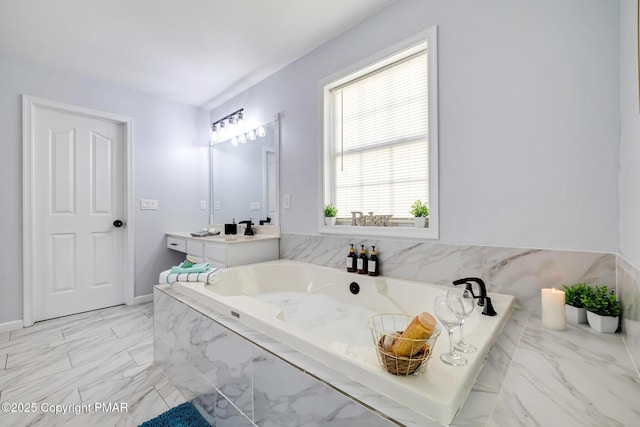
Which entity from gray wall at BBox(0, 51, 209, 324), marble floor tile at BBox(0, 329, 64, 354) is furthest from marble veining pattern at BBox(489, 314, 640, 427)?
gray wall at BBox(0, 51, 209, 324)

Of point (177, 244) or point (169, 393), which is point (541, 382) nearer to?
point (169, 393)

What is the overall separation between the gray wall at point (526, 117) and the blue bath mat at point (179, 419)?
5.31ft

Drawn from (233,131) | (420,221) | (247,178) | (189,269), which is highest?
(233,131)

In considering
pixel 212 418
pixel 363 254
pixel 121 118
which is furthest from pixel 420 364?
pixel 121 118

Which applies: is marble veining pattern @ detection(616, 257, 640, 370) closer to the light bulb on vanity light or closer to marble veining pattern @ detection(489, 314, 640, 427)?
marble veining pattern @ detection(489, 314, 640, 427)

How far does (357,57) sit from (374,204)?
3.64 feet

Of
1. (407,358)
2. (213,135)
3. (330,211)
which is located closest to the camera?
(407,358)

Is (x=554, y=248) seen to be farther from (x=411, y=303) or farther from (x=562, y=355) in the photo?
(x=411, y=303)

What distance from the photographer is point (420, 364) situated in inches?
29.8

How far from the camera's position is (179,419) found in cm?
136

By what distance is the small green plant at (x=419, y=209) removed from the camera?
1796mm

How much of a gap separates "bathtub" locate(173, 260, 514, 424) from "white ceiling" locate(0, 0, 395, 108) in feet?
5.95

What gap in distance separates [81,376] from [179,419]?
0.90 m

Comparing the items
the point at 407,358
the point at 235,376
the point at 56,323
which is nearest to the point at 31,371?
the point at 56,323
